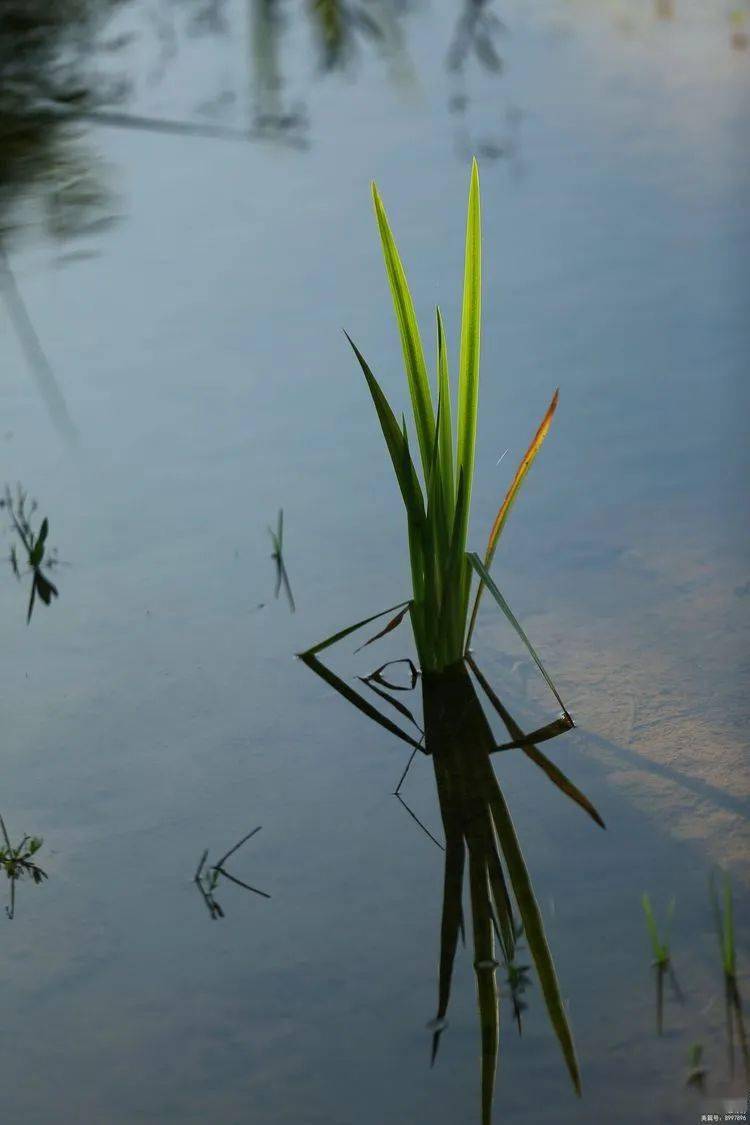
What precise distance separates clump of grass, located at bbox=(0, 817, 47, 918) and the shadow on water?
0.52 meters

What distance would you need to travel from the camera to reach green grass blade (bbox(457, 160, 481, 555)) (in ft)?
6.26

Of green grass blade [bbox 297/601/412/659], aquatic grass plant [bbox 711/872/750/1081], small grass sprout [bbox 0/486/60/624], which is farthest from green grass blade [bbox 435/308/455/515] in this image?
small grass sprout [bbox 0/486/60/624]

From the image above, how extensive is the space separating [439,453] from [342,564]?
53cm

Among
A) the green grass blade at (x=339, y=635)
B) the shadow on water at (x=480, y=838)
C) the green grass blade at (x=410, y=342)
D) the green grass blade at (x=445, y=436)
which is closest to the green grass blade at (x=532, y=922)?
the shadow on water at (x=480, y=838)

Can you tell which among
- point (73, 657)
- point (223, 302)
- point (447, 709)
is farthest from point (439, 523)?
point (223, 302)

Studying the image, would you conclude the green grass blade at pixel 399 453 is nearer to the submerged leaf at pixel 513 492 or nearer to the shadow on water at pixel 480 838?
the submerged leaf at pixel 513 492

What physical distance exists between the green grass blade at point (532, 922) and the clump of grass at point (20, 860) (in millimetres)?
627

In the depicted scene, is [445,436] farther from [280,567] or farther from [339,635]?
[280,567]

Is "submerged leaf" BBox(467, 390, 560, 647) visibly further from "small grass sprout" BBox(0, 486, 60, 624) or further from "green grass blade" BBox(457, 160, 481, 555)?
"small grass sprout" BBox(0, 486, 60, 624)

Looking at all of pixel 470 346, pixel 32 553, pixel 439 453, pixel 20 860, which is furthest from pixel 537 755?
pixel 32 553

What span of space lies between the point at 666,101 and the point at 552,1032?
3.28 m

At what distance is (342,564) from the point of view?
2.49 metres

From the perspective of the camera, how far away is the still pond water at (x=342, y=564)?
5.29ft

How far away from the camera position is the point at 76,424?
3016 millimetres
